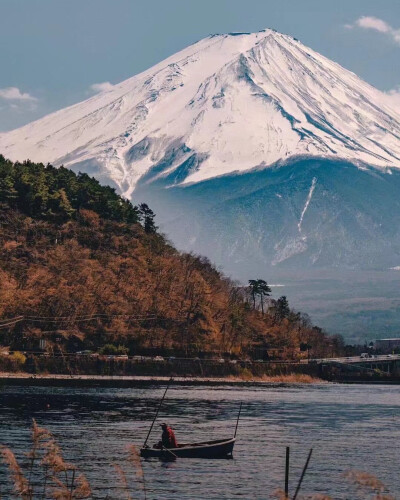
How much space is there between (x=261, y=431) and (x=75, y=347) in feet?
345

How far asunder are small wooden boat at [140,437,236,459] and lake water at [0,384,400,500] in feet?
2.12

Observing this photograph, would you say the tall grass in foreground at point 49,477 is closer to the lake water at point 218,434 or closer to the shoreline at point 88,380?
the lake water at point 218,434

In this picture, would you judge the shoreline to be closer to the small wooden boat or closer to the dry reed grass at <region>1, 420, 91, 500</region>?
the small wooden boat

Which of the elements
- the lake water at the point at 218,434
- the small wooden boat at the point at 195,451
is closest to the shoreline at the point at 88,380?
the lake water at the point at 218,434

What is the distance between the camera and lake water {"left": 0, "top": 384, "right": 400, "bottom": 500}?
6412 centimetres

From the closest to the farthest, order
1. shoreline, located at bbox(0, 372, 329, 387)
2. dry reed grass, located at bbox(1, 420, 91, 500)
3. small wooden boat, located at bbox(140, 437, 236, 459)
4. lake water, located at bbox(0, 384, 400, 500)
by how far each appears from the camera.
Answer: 1. dry reed grass, located at bbox(1, 420, 91, 500)
2. lake water, located at bbox(0, 384, 400, 500)
3. small wooden boat, located at bbox(140, 437, 236, 459)
4. shoreline, located at bbox(0, 372, 329, 387)

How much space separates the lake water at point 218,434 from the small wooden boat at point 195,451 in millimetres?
645

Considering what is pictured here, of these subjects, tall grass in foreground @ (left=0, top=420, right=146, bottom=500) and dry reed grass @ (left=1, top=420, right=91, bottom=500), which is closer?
dry reed grass @ (left=1, top=420, right=91, bottom=500)

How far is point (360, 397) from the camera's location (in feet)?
567

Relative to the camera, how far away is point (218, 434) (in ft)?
299

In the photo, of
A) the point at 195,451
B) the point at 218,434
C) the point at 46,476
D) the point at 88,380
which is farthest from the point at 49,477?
the point at 88,380

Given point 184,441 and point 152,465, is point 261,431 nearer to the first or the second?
point 184,441

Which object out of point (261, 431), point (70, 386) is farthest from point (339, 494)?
point (70, 386)

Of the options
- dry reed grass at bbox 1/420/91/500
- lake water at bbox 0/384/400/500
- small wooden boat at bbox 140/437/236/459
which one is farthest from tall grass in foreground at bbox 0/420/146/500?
small wooden boat at bbox 140/437/236/459
